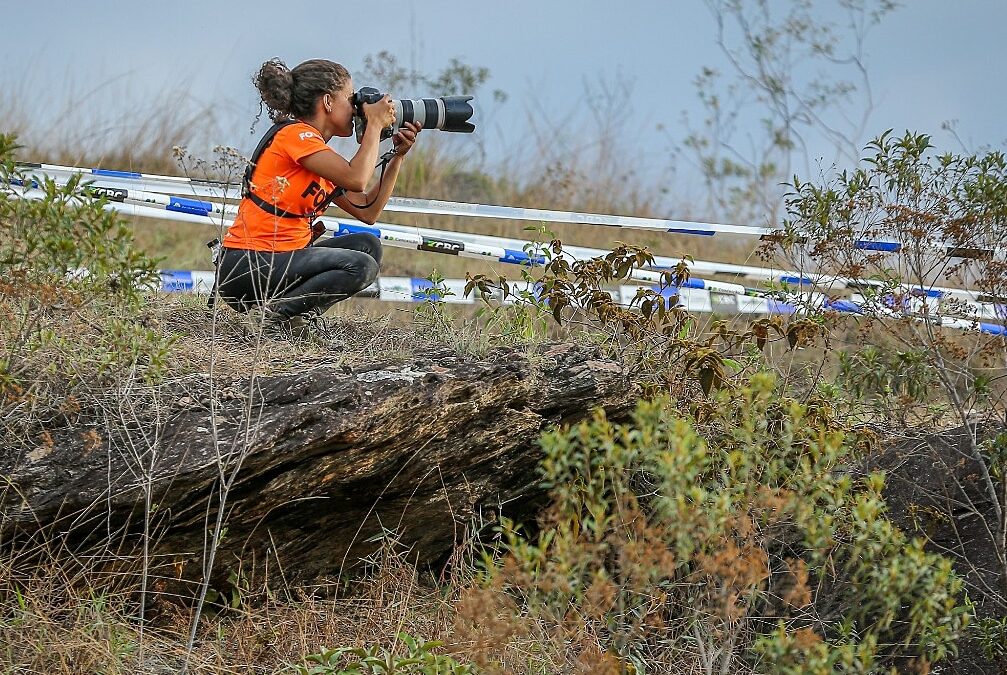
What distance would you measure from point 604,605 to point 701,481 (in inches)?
27.1

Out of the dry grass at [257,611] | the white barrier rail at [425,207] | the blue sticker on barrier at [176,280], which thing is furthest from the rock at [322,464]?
the white barrier rail at [425,207]

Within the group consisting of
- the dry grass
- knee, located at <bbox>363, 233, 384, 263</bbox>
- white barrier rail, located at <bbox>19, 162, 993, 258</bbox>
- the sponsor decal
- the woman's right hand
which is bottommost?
the dry grass

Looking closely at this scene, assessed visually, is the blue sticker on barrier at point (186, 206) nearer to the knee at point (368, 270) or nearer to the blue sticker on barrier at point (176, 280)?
the blue sticker on barrier at point (176, 280)

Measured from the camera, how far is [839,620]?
474 centimetres

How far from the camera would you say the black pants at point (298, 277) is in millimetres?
4906

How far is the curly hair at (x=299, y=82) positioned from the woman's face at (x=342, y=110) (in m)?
0.03

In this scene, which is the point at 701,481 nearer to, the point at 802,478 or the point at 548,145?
the point at 802,478

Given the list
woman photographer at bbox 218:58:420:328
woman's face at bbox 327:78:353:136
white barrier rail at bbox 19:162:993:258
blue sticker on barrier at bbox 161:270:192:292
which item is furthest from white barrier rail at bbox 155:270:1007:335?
woman's face at bbox 327:78:353:136

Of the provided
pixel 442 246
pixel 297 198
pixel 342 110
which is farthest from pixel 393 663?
pixel 442 246

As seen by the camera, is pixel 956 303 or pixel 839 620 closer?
pixel 839 620

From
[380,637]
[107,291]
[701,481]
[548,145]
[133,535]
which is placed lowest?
[380,637]

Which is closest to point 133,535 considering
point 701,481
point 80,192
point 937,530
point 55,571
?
point 55,571

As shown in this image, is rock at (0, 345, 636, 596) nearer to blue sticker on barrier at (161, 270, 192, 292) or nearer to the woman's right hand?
the woman's right hand

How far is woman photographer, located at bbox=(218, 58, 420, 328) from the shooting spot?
15.9 feet
